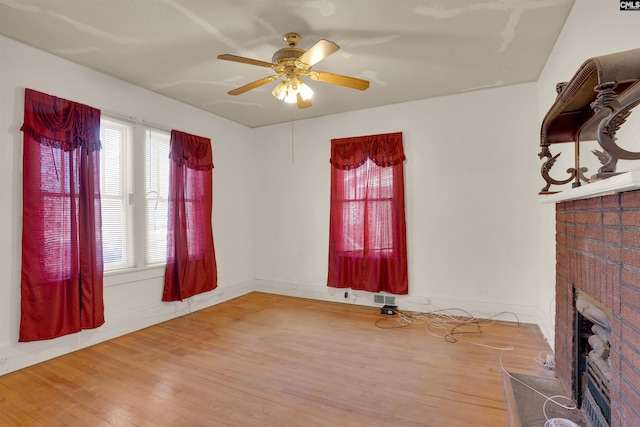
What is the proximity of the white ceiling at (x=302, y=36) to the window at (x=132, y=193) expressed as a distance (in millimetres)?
616

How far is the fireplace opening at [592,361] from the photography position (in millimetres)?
1449

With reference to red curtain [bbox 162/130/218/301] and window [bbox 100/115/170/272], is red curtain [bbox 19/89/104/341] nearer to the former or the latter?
window [bbox 100/115/170/272]

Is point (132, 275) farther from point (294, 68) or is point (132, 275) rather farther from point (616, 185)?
point (616, 185)

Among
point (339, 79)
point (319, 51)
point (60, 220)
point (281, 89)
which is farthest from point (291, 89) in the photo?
point (60, 220)

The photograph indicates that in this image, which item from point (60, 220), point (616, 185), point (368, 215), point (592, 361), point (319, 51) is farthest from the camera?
point (368, 215)

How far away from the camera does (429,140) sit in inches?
153

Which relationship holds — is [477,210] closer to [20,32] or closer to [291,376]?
[291,376]

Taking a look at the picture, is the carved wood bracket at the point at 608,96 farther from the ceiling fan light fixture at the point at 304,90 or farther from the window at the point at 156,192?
the window at the point at 156,192

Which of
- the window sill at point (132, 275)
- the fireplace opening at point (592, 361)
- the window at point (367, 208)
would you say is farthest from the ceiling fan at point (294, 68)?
the window sill at point (132, 275)

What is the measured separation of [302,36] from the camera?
249 centimetres

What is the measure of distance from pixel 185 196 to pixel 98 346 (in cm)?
184

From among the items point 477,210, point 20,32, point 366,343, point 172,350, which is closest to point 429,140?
point 477,210

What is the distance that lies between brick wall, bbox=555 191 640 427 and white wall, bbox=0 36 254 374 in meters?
3.93

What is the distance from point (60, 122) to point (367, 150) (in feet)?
10.9
